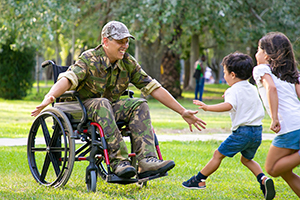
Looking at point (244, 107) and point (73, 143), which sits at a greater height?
point (244, 107)

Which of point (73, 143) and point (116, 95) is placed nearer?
point (73, 143)

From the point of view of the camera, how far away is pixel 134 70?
13.1 feet

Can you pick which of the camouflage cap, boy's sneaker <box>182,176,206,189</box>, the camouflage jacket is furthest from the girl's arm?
the camouflage cap

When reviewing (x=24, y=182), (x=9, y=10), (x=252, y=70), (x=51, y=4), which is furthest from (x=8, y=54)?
(x=252, y=70)

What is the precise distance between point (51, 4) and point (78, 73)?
8882 mm

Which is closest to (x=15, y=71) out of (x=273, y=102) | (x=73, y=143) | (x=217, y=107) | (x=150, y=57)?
(x=150, y=57)

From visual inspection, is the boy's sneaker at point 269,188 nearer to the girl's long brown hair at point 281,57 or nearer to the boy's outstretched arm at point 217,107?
the boy's outstretched arm at point 217,107

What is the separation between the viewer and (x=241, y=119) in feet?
11.6

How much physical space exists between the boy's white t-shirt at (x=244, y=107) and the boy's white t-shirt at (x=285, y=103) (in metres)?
0.12

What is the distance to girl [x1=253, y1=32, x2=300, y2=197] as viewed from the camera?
10.9 ft

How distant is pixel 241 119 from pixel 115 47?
1293 millimetres

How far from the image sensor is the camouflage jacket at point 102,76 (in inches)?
144

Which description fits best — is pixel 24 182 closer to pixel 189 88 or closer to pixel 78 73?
pixel 78 73

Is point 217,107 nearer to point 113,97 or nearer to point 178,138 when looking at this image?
point 113,97
